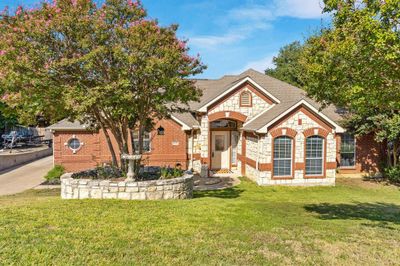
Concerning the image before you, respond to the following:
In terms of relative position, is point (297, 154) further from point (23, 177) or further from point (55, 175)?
point (23, 177)

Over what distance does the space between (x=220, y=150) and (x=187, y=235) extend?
15.6m

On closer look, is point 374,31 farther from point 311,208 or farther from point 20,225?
point 20,225

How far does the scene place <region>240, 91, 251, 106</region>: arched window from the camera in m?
20.7

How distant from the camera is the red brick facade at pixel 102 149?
813 inches

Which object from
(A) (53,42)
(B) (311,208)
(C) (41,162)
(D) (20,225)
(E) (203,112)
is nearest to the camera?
(D) (20,225)

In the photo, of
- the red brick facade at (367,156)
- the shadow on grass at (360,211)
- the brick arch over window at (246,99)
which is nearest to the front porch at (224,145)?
the brick arch over window at (246,99)

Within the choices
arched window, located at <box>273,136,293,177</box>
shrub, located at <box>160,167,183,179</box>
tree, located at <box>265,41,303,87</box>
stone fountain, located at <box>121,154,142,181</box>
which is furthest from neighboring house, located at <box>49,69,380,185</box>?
tree, located at <box>265,41,303,87</box>

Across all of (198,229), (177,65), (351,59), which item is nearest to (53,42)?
(177,65)

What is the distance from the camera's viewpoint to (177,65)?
1090 cm

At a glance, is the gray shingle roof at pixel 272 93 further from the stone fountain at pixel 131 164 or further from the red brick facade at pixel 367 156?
the stone fountain at pixel 131 164

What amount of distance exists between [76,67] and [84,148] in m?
11.6

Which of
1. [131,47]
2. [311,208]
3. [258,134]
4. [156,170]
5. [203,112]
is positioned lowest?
[311,208]

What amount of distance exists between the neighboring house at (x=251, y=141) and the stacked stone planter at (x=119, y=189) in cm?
793

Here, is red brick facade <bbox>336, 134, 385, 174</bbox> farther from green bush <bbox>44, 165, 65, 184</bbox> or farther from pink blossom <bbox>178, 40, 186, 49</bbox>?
green bush <bbox>44, 165, 65, 184</bbox>
